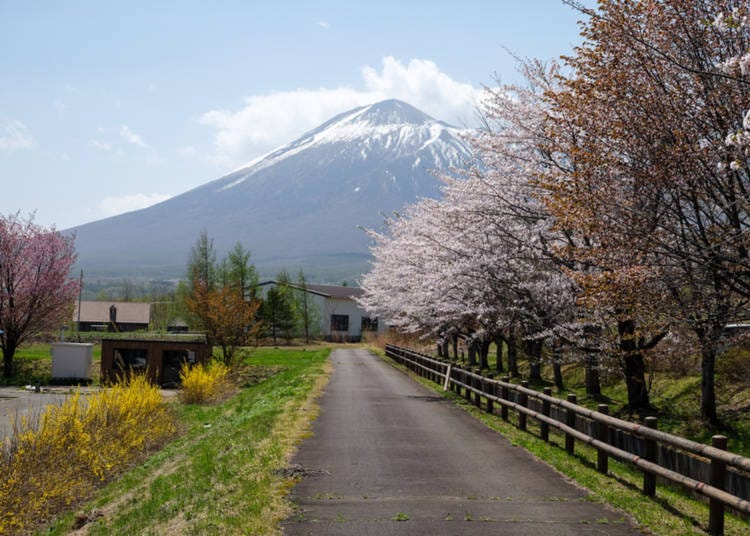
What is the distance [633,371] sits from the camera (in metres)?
16.7

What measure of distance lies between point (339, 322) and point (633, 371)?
7261 centimetres

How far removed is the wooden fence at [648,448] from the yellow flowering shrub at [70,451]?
7710 mm

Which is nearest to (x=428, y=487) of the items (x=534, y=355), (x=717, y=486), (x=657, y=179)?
(x=717, y=486)

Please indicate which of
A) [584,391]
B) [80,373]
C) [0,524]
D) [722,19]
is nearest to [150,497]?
[0,524]

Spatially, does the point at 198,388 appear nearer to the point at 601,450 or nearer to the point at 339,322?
the point at 601,450

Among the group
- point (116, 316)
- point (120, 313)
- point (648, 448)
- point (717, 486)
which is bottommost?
point (717, 486)

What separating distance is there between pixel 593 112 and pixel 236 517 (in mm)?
9223

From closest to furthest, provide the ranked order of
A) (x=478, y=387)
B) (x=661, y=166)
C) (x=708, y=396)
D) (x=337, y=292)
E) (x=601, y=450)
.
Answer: (x=601, y=450), (x=661, y=166), (x=708, y=396), (x=478, y=387), (x=337, y=292)

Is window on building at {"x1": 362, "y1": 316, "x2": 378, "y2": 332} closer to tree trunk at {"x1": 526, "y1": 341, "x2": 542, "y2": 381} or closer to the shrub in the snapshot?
tree trunk at {"x1": 526, "y1": 341, "x2": 542, "y2": 381}

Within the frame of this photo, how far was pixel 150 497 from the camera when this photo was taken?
1080 cm

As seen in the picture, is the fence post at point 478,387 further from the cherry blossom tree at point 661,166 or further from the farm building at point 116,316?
the farm building at point 116,316

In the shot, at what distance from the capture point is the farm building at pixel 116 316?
90.6 m

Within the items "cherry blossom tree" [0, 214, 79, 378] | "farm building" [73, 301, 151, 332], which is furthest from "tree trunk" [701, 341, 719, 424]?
"farm building" [73, 301, 151, 332]

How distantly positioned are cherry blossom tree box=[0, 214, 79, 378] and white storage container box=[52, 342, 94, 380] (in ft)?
11.5
